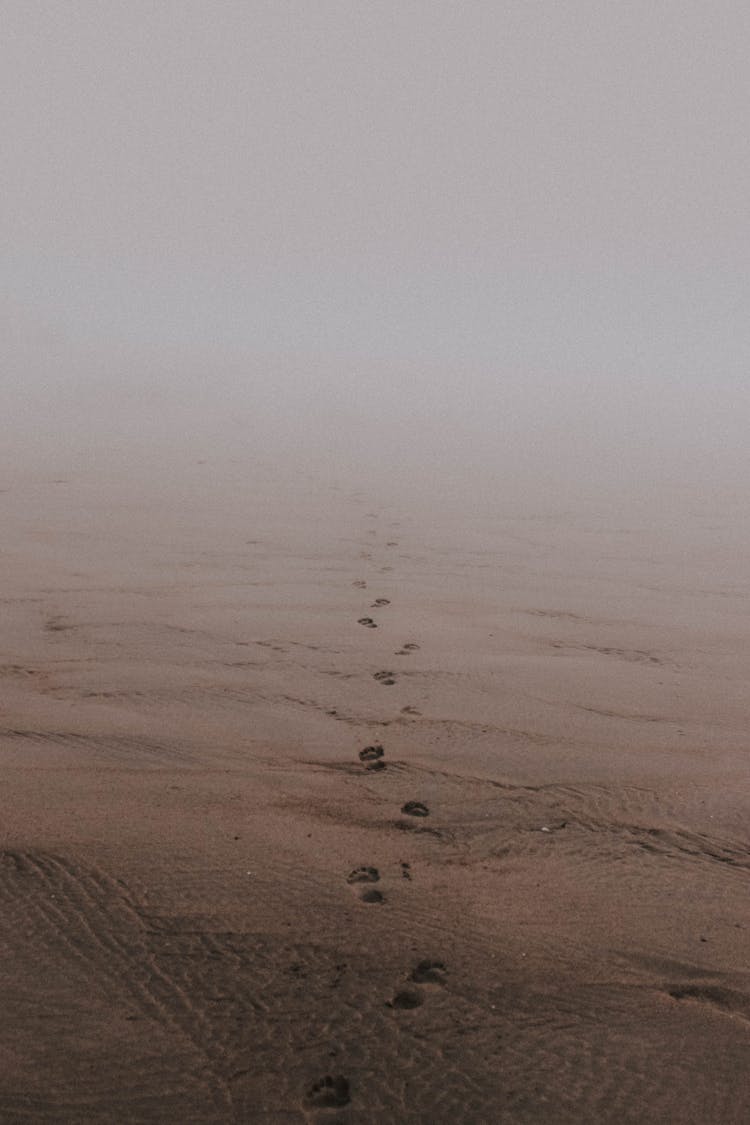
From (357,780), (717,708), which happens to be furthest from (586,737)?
(357,780)

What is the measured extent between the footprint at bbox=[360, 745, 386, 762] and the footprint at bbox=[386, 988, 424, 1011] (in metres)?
1.10

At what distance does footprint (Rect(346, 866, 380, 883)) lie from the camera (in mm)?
2404

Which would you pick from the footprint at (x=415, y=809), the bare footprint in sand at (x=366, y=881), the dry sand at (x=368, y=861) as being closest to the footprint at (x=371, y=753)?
the dry sand at (x=368, y=861)

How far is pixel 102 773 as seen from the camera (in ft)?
9.52

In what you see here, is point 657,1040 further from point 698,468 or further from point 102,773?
point 698,468

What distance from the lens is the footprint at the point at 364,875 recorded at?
2.40 meters

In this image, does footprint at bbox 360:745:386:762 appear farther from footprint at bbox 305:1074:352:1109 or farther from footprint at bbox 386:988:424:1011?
footprint at bbox 305:1074:352:1109

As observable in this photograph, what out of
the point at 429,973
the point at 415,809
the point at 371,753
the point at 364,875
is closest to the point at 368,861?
the point at 364,875

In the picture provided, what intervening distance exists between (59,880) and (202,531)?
477 centimetres

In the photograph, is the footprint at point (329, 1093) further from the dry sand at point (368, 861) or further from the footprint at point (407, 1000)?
the footprint at point (407, 1000)

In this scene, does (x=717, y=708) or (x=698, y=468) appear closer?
(x=717, y=708)

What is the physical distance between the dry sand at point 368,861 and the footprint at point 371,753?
50 mm

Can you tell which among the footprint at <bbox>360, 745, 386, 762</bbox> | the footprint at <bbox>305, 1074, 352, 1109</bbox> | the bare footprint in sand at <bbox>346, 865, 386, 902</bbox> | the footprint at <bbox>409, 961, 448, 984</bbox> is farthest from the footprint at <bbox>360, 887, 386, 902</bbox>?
the footprint at <bbox>360, 745, 386, 762</bbox>

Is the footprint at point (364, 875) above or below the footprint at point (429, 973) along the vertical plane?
above
